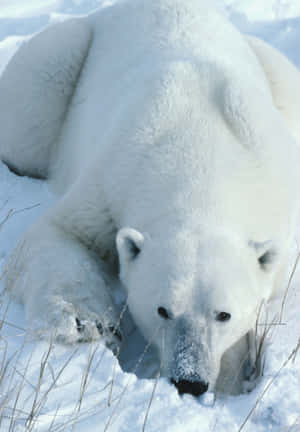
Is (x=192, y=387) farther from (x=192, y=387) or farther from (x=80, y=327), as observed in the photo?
(x=80, y=327)

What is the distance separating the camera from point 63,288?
3016 mm

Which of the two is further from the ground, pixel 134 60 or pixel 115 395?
pixel 134 60

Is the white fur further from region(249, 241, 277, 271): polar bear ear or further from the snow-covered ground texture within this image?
the snow-covered ground texture

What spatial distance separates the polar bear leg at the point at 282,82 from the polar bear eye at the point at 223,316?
223 centimetres

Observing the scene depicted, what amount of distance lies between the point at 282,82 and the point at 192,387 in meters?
3.10

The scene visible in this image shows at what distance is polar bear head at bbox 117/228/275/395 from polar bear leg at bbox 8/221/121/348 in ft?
0.62

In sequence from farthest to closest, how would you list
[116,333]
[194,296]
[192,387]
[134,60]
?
[134,60], [116,333], [194,296], [192,387]

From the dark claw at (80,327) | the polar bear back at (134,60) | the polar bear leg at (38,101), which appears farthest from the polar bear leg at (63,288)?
the polar bear leg at (38,101)

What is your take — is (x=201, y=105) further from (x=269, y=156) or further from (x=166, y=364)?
(x=166, y=364)

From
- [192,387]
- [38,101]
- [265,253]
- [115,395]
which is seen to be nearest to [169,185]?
[265,253]

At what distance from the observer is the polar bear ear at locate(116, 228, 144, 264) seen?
2861 mm

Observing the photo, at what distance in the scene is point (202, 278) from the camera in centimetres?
261

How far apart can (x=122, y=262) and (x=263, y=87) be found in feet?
6.00

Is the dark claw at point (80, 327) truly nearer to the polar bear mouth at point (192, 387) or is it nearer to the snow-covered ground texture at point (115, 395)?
the snow-covered ground texture at point (115, 395)
